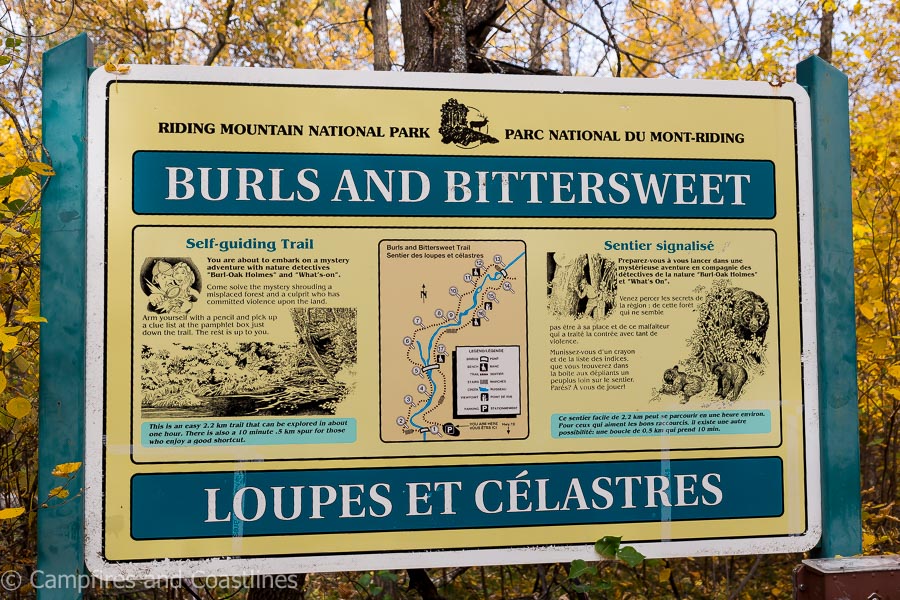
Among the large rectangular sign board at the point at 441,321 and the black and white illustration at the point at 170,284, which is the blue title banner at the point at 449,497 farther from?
the black and white illustration at the point at 170,284

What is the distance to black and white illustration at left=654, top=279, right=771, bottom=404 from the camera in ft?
8.77

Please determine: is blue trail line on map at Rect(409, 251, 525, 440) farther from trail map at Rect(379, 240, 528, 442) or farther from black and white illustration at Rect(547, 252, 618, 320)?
black and white illustration at Rect(547, 252, 618, 320)

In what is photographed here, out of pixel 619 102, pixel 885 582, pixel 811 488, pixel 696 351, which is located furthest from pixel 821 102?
pixel 885 582

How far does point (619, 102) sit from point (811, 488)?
1612 millimetres

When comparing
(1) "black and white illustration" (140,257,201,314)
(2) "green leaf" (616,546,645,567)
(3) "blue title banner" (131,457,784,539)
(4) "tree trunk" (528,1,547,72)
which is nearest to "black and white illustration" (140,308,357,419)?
(1) "black and white illustration" (140,257,201,314)

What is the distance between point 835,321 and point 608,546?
3.94 ft

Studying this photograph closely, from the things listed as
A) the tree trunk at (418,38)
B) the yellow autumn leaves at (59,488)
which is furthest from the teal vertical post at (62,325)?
the tree trunk at (418,38)

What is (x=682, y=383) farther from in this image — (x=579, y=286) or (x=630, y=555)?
(x=630, y=555)

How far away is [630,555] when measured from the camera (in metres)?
2.53

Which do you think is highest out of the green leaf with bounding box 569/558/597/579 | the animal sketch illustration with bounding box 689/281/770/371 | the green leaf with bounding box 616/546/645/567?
the animal sketch illustration with bounding box 689/281/770/371

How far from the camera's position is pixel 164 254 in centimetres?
248

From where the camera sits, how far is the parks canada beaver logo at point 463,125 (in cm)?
263

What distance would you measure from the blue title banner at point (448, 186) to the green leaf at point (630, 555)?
1.20 meters

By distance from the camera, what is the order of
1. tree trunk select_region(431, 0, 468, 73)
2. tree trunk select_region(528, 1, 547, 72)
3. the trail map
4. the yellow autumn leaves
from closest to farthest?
1. the yellow autumn leaves
2. the trail map
3. tree trunk select_region(431, 0, 468, 73)
4. tree trunk select_region(528, 1, 547, 72)
